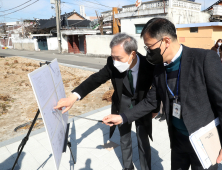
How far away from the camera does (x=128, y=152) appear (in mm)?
2566

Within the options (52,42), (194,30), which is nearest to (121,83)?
(194,30)

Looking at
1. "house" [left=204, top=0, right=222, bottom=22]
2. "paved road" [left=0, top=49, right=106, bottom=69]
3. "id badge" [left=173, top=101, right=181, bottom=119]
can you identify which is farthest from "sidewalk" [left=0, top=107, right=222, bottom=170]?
"house" [left=204, top=0, right=222, bottom=22]

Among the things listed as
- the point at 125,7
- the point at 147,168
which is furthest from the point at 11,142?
the point at 125,7

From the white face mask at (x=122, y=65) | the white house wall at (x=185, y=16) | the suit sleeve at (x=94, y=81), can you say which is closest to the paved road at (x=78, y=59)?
the white house wall at (x=185, y=16)

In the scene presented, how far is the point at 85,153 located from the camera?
3.16m

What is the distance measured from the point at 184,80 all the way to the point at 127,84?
0.96m

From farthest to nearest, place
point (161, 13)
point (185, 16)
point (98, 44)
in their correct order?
point (98, 44), point (185, 16), point (161, 13)

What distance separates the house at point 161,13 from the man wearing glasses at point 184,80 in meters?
11.9

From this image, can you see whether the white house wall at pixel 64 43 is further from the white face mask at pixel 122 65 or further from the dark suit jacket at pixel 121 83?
the white face mask at pixel 122 65

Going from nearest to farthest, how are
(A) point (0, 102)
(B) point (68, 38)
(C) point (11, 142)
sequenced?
(C) point (11, 142) → (A) point (0, 102) → (B) point (68, 38)

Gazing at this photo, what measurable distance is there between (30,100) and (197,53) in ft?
20.1

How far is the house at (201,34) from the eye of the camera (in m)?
11.3

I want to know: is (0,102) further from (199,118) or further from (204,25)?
(204,25)

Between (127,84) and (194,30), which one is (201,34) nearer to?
(194,30)
